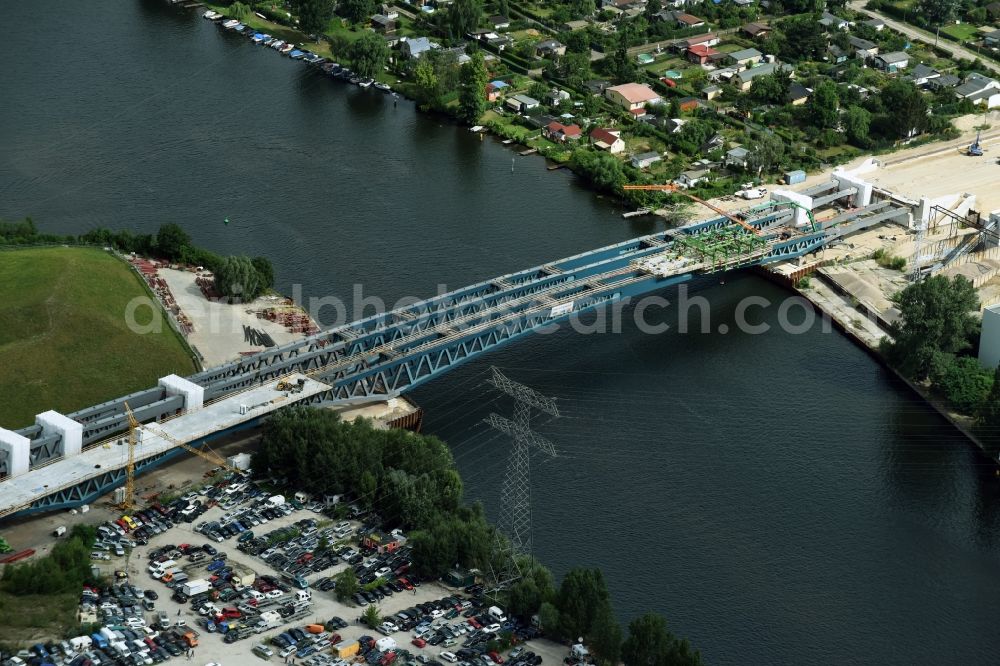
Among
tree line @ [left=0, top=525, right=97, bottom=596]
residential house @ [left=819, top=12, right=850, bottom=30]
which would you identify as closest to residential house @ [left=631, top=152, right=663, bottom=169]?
residential house @ [left=819, top=12, right=850, bottom=30]

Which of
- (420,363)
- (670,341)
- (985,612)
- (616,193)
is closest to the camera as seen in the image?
(985,612)

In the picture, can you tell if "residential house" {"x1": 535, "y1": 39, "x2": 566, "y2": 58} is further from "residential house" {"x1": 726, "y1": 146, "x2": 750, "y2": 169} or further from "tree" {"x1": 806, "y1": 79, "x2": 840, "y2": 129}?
"residential house" {"x1": 726, "y1": 146, "x2": 750, "y2": 169}

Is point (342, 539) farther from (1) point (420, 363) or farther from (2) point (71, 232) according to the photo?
(2) point (71, 232)

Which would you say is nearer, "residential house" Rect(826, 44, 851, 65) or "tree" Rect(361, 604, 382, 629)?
"tree" Rect(361, 604, 382, 629)

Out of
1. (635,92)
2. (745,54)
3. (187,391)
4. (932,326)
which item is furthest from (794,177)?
(187,391)

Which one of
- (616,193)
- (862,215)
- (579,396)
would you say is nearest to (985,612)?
(579,396)

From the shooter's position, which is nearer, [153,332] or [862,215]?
[153,332]

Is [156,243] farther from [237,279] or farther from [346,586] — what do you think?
[346,586]

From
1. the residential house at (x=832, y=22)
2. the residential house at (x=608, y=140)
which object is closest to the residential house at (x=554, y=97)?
the residential house at (x=608, y=140)
